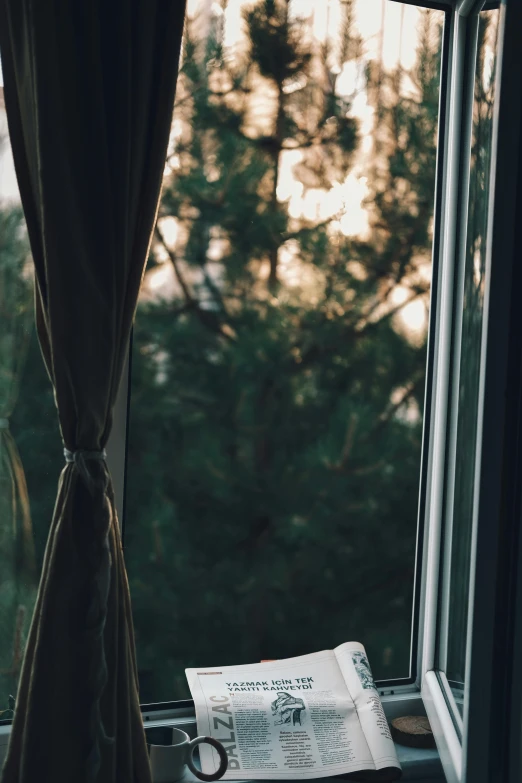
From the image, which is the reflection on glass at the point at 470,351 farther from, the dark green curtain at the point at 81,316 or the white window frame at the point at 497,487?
the dark green curtain at the point at 81,316

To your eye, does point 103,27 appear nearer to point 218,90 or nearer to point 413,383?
point 218,90

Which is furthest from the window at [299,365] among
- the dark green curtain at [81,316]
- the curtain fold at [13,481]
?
the dark green curtain at [81,316]

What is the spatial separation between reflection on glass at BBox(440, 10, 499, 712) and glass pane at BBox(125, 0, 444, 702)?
1.15 ft

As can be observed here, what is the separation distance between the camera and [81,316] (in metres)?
1.23

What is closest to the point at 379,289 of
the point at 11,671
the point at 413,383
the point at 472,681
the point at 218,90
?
the point at 413,383

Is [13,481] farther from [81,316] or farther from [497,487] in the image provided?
[497,487]

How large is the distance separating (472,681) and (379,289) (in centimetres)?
104

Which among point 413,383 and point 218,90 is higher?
point 218,90

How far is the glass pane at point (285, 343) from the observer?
1.73m

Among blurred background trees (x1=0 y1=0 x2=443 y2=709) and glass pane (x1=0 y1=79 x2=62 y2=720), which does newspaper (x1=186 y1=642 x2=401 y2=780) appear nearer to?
blurred background trees (x1=0 y1=0 x2=443 y2=709)

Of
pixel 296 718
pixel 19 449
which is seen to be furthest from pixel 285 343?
pixel 296 718

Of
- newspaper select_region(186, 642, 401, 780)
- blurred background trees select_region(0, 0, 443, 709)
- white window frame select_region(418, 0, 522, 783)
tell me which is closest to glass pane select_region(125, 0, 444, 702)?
blurred background trees select_region(0, 0, 443, 709)

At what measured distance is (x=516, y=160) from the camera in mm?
1041

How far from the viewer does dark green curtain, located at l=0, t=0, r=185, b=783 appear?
1.21 m
